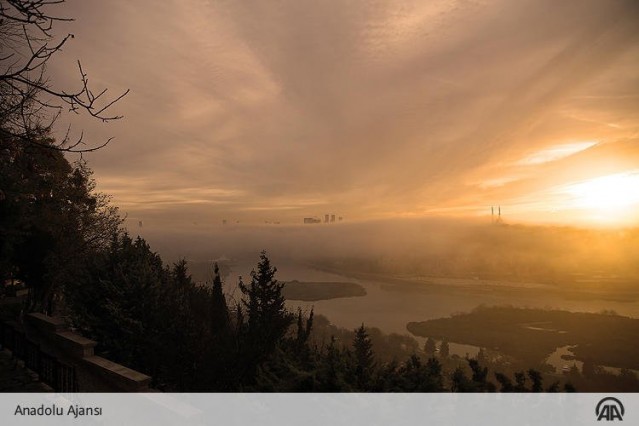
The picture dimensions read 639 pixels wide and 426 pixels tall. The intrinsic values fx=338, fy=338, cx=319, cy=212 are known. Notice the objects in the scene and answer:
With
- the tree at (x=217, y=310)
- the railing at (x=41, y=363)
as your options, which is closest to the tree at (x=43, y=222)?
the railing at (x=41, y=363)

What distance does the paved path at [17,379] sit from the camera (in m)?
7.06

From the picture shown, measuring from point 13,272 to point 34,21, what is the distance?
18.0 m

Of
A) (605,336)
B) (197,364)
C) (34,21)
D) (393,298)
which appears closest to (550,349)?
(605,336)

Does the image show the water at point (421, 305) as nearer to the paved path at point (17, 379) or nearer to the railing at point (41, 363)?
the railing at point (41, 363)

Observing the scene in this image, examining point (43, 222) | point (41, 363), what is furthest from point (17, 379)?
point (43, 222)

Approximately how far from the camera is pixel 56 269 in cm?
1494

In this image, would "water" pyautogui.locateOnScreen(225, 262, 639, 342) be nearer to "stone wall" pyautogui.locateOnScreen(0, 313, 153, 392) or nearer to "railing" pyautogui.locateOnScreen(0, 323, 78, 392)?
"stone wall" pyautogui.locateOnScreen(0, 313, 153, 392)
